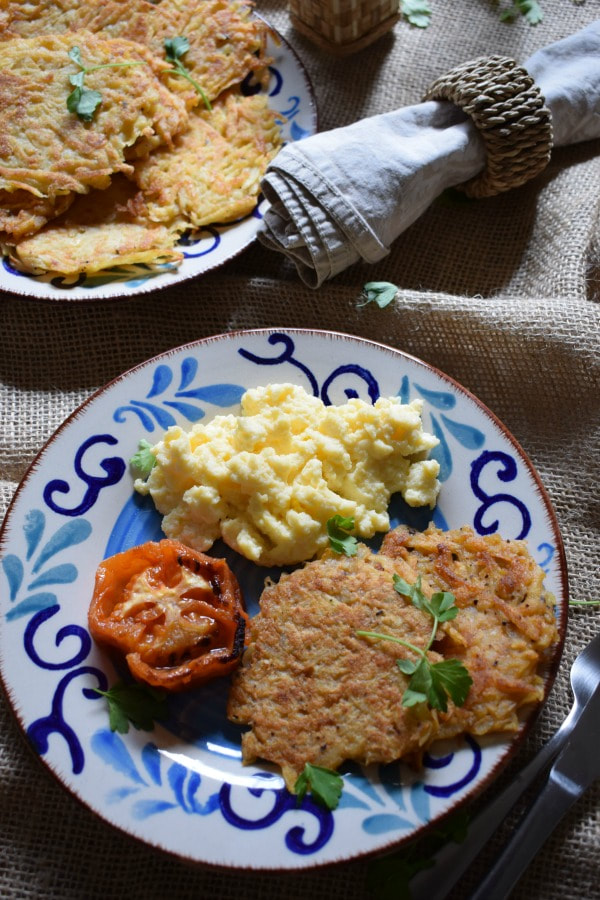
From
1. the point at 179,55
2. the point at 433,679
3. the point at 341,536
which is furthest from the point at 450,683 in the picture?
the point at 179,55

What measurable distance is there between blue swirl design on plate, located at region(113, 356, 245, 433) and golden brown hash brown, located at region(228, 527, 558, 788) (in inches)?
31.4

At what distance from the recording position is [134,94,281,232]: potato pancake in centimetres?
361

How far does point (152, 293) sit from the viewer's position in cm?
346

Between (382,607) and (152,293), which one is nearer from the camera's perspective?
(382,607)

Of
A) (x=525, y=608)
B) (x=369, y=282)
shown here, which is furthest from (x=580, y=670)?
(x=369, y=282)

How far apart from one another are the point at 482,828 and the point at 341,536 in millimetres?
1070

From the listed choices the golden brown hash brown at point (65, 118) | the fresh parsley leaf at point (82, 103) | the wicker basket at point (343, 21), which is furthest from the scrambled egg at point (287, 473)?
the wicker basket at point (343, 21)

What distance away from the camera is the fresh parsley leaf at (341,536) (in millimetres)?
2898

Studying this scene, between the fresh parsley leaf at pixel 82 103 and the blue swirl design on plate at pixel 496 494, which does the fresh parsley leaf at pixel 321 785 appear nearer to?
the blue swirl design on plate at pixel 496 494

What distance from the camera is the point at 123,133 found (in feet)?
11.8

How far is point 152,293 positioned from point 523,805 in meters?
2.46

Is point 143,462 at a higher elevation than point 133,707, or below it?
higher

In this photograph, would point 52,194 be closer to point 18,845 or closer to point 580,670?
point 18,845

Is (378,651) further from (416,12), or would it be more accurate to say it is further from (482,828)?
(416,12)
